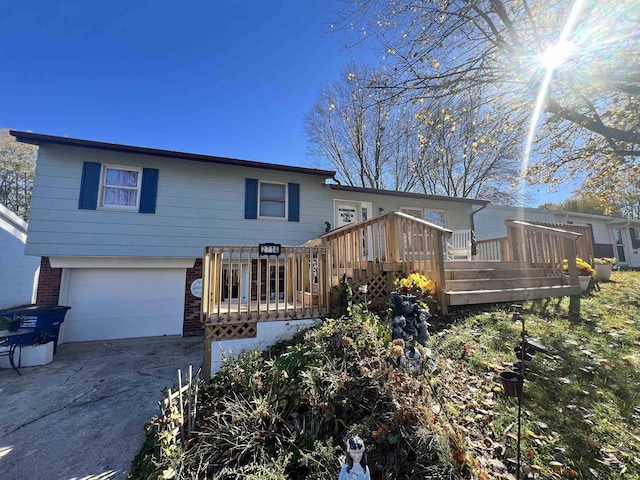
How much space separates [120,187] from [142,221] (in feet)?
3.65

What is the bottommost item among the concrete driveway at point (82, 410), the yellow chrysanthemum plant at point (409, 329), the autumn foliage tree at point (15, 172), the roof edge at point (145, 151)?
the concrete driveway at point (82, 410)

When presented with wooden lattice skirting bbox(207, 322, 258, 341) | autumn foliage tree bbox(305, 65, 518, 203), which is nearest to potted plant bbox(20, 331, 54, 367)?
wooden lattice skirting bbox(207, 322, 258, 341)

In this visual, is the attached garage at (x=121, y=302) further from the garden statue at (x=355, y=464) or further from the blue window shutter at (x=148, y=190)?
the garden statue at (x=355, y=464)

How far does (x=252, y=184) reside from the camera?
26.9 feet

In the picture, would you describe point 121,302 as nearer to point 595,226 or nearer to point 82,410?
point 82,410

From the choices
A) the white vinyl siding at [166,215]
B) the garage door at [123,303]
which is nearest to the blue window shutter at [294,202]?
the white vinyl siding at [166,215]

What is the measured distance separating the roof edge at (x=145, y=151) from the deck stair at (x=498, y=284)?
5.19 metres

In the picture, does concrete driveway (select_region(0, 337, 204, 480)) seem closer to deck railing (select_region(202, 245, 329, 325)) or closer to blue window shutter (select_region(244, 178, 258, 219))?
deck railing (select_region(202, 245, 329, 325))

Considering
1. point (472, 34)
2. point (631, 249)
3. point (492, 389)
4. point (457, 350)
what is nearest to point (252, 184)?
point (472, 34)

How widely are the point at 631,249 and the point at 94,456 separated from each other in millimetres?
25025

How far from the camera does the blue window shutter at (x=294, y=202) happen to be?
843cm

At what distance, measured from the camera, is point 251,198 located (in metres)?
8.16

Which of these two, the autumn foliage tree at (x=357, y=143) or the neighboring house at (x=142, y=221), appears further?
the autumn foliage tree at (x=357, y=143)

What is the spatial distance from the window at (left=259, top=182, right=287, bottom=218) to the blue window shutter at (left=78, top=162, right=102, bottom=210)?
14.1ft
